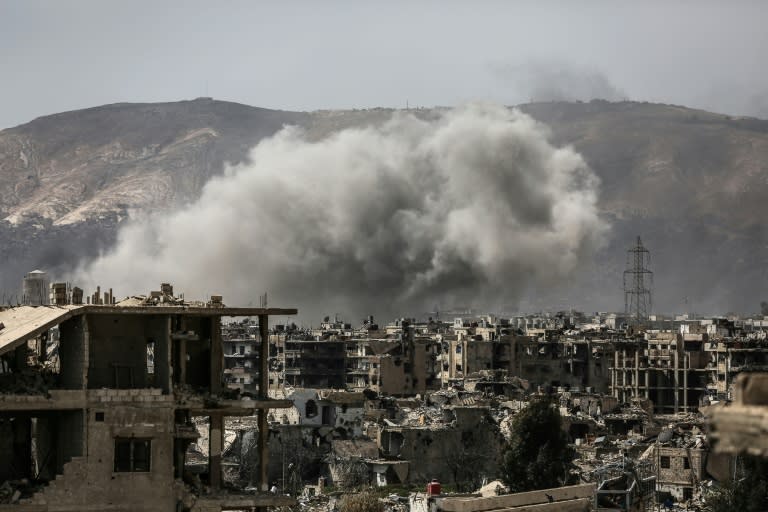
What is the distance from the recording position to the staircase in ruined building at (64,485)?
84.3 feet

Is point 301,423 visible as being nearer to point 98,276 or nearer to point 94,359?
point 94,359

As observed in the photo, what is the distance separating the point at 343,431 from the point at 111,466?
3515 cm

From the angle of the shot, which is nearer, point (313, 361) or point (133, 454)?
point (133, 454)

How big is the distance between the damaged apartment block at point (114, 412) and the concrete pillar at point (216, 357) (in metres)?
0.02

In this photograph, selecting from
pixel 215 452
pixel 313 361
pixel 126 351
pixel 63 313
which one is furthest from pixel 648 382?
pixel 63 313

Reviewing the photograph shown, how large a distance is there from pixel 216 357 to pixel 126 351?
1.95 m

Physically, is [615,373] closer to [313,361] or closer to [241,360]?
[313,361]

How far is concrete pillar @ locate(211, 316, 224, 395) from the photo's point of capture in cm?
2873

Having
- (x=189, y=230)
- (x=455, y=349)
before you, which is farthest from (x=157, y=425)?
(x=189, y=230)

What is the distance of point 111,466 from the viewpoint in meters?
26.3

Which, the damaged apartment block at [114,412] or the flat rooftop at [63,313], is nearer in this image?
the flat rooftop at [63,313]

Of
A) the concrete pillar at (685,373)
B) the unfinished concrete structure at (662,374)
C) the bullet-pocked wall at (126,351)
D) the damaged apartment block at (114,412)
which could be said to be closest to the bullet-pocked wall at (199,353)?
the damaged apartment block at (114,412)

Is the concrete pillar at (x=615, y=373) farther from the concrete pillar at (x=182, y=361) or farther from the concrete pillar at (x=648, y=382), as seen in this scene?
the concrete pillar at (x=182, y=361)

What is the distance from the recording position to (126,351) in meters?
27.6
